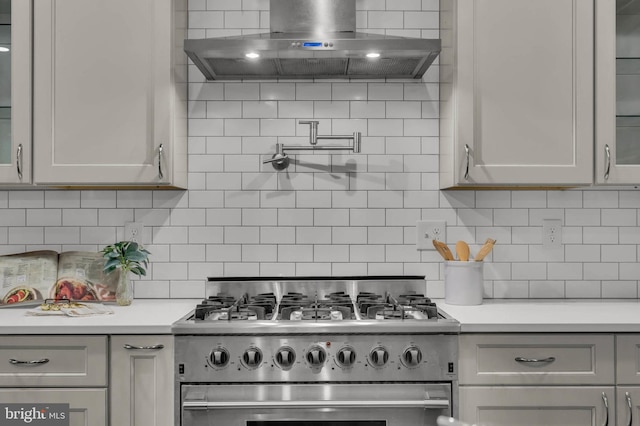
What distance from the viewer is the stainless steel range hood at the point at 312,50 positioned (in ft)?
6.59

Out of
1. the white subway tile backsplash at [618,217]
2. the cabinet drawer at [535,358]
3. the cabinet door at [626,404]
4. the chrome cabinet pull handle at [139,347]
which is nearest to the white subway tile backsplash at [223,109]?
the chrome cabinet pull handle at [139,347]

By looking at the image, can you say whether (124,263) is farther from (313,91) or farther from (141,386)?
(313,91)

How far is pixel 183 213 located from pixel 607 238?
6.71ft

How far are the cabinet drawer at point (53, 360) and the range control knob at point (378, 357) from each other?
95 cm

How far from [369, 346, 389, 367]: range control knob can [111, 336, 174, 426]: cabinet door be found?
713 millimetres

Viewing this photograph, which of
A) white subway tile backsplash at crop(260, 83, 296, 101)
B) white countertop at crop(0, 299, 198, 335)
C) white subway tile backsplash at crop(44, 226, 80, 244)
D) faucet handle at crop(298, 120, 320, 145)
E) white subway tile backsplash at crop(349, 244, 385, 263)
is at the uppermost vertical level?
white subway tile backsplash at crop(260, 83, 296, 101)

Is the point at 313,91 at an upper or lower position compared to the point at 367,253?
upper

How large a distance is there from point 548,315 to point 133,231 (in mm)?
1869

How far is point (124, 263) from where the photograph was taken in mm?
2230

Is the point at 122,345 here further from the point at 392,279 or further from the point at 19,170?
the point at 392,279

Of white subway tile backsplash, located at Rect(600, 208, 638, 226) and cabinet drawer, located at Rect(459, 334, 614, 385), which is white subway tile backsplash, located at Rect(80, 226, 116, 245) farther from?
white subway tile backsplash, located at Rect(600, 208, 638, 226)

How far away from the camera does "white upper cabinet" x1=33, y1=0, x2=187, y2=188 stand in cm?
210

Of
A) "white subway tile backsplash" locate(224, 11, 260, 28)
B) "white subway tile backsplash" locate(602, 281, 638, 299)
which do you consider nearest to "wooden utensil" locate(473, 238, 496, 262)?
"white subway tile backsplash" locate(602, 281, 638, 299)

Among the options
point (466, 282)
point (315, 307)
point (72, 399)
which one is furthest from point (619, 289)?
point (72, 399)
